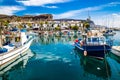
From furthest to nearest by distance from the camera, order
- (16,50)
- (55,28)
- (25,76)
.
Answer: (55,28) < (16,50) < (25,76)

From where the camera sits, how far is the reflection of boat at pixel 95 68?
30.2 m

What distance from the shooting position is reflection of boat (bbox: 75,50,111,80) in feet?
99.1

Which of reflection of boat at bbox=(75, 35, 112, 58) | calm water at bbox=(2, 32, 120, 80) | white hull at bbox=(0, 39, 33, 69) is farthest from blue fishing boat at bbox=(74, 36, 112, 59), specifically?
white hull at bbox=(0, 39, 33, 69)

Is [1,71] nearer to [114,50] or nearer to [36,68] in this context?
[36,68]

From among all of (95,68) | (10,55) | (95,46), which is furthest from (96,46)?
(10,55)

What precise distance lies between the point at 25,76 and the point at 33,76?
3.57 feet

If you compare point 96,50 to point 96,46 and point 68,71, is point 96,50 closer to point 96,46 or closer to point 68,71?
point 96,46

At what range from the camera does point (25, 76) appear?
Result: 29281mm

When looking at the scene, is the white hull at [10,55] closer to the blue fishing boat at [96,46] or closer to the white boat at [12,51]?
the white boat at [12,51]

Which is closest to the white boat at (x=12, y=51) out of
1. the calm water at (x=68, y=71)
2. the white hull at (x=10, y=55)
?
the white hull at (x=10, y=55)

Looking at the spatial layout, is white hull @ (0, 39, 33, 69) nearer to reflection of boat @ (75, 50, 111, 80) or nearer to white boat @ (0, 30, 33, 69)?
white boat @ (0, 30, 33, 69)

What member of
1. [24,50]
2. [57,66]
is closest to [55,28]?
[24,50]

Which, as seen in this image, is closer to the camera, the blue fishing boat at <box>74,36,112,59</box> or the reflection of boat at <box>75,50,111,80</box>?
the reflection of boat at <box>75,50,111,80</box>

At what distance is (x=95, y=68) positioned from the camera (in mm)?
34219
